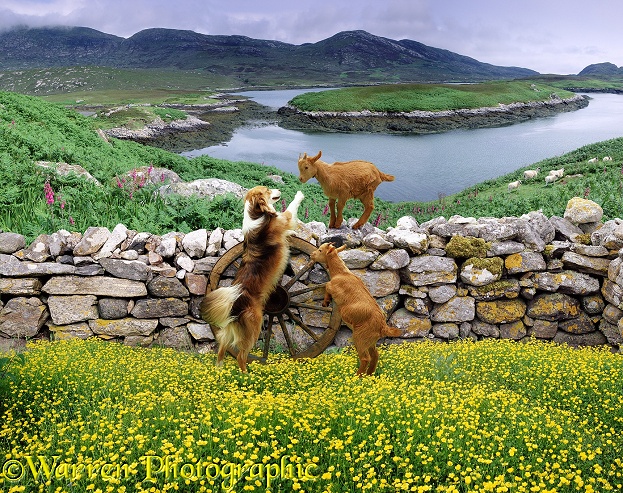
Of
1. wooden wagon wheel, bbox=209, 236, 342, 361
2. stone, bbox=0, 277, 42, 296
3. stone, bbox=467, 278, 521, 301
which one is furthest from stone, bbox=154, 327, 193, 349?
stone, bbox=467, 278, 521, 301

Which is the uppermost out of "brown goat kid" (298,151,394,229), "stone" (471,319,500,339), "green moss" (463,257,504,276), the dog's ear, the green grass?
the green grass

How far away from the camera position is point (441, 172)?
25016 mm

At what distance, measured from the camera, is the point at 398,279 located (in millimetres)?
8547

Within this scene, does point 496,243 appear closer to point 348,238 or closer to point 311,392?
point 348,238

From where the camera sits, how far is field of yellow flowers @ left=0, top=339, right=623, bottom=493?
13.8 ft

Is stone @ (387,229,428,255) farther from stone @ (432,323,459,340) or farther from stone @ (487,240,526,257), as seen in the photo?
stone @ (432,323,459,340)

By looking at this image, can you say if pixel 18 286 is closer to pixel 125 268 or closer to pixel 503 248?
pixel 125 268

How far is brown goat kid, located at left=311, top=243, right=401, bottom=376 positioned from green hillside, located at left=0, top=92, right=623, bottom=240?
3249 mm

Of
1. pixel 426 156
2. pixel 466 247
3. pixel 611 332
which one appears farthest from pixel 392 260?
pixel 426 156

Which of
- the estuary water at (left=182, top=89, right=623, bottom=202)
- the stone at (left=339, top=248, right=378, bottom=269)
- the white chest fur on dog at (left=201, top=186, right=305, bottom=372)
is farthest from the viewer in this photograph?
the estuary water at (left=182, top=89, right=623, bottom=202)

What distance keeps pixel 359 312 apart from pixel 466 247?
318cm

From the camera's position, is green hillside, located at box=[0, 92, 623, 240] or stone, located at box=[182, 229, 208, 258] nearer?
stone, located at box=[182, 229, 208, 258]

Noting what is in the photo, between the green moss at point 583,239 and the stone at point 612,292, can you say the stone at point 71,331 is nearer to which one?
the green moss at point 583,239

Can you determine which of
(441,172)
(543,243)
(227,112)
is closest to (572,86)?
(227,112)
